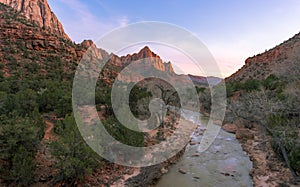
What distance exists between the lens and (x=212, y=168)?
9758 mm

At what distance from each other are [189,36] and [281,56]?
36.1 metres

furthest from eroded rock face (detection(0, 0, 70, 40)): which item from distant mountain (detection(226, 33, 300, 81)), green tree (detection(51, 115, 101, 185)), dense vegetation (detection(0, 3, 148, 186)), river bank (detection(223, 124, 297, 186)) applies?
river bank (detection(223, 124, 297, 186))

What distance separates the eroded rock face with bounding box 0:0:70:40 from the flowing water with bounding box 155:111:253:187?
47.1 meters

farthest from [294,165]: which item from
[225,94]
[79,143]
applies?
[225,94]

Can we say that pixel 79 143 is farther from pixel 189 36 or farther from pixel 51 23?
pixel 51 23

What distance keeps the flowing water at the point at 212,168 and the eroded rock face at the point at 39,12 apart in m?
47.1

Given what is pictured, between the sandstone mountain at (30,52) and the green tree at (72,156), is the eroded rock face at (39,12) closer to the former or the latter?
the sandstone mountain at (30,52)

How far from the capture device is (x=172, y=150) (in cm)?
1156

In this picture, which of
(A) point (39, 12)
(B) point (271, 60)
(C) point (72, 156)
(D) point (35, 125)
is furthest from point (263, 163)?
(A) point (39, 12)

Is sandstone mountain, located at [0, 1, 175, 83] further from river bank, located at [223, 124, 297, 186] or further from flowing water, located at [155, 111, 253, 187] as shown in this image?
river bank, located at [223, 124, 297, 186]

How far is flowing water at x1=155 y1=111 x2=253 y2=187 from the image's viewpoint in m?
8.30

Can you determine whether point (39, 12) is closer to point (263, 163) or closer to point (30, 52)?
point (30, 52)

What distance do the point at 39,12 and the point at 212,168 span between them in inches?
2343

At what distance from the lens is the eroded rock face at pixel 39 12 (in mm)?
47597
